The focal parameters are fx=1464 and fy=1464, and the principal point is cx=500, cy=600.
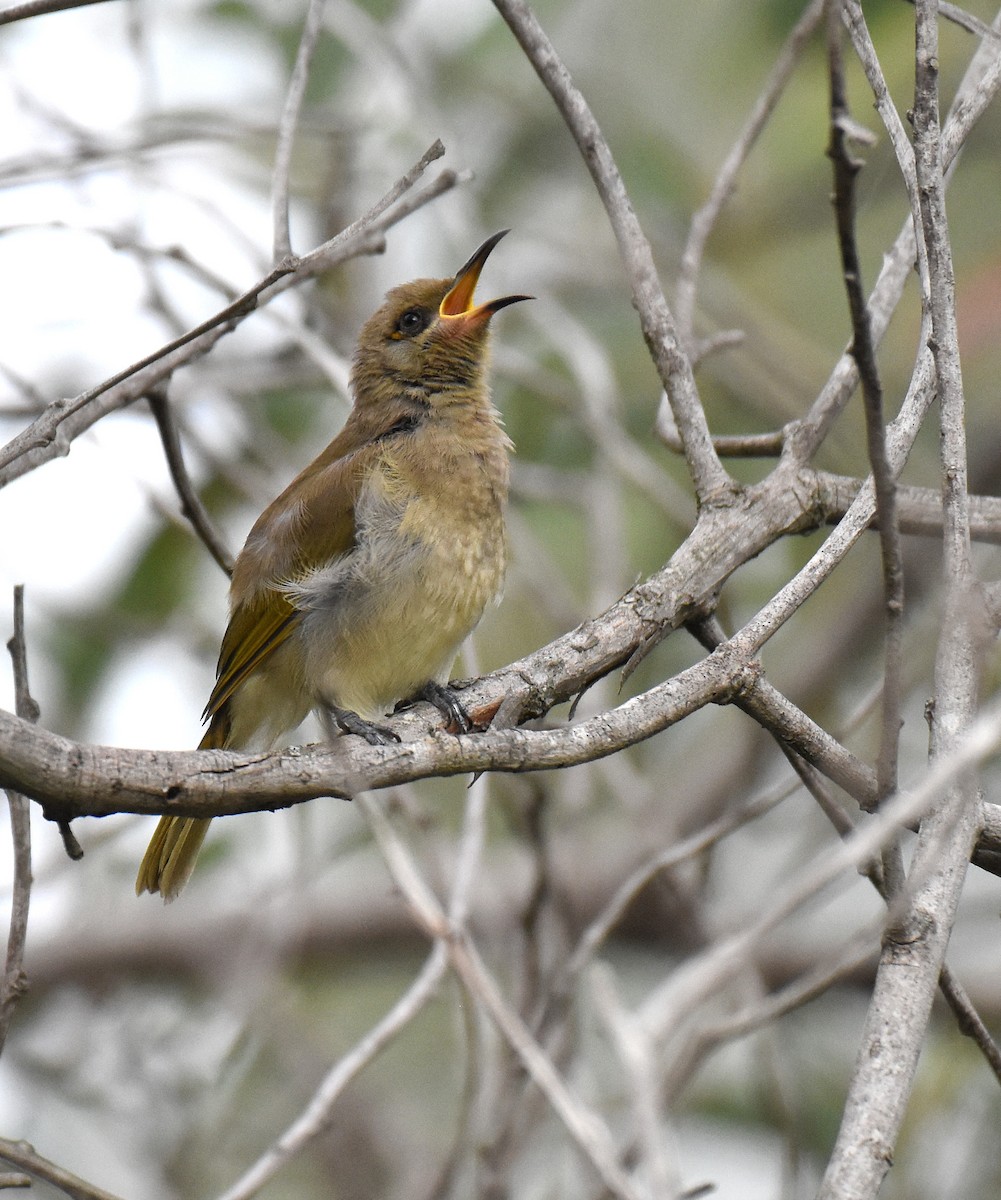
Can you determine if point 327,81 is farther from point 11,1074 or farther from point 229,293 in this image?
point 11,1074

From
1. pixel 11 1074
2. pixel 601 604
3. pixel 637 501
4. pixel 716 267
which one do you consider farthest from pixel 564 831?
pixel 716 267

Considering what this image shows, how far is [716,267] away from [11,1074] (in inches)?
175

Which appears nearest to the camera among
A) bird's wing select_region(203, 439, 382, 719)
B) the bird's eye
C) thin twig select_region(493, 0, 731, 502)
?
thin twig select_region(493, 0, 731, 502)

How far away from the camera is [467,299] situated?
4754mm

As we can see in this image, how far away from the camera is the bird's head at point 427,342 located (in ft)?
14.6

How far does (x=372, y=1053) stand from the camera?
10.1 ft

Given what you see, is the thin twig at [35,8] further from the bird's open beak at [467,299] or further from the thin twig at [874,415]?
the bird's open beak at [467,299]

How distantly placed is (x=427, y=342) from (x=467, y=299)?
309mm

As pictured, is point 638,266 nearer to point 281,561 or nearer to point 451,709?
point 451,709

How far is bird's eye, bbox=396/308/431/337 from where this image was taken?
4629 mm

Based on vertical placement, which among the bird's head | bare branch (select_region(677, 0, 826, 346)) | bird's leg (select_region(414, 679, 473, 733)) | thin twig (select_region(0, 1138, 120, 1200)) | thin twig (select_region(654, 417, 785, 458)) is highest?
the bird's head

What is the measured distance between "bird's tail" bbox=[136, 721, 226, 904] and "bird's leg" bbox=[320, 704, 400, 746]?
1.22ft

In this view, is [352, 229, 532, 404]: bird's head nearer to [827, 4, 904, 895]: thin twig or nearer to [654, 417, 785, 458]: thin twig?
[654, 417, 785, 458]: thin twig

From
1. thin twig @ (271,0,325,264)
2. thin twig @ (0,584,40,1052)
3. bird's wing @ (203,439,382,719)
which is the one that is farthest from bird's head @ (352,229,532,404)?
thin twig @ (0,584,40,1052)
